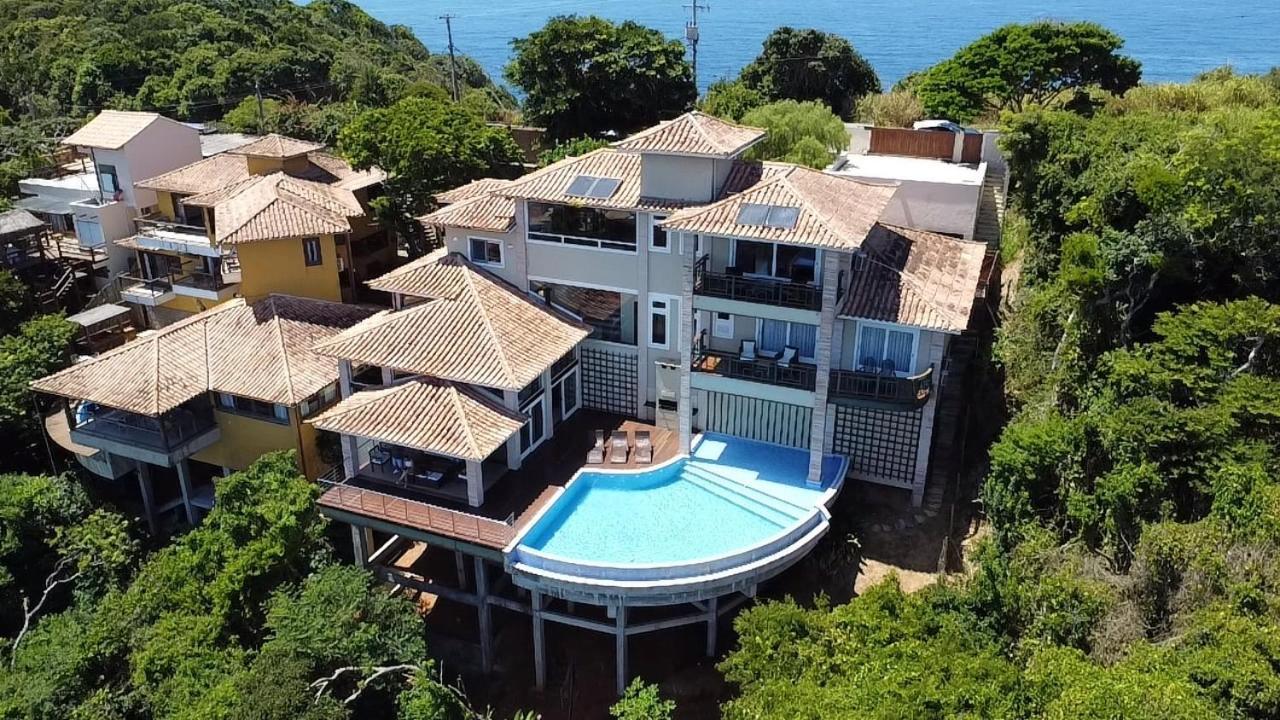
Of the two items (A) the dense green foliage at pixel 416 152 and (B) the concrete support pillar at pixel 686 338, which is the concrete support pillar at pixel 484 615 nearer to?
(B) the concrete support pillar at pixel 686 338

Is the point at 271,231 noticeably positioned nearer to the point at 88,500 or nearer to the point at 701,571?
the point at 88,500

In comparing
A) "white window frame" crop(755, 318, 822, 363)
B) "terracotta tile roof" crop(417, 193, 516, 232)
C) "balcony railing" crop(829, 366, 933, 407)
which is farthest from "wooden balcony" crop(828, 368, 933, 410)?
"terracotta tile roof" crop(417, 193, 516, 232)

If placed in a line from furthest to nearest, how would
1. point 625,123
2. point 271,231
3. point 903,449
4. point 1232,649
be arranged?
point 625,123
point 271,231
point 903,449
point 1232,649

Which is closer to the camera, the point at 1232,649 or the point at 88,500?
the point at 1232,649

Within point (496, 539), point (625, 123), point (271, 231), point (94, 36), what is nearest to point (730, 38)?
point (94, 36)

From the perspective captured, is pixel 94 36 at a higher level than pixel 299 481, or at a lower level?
higher

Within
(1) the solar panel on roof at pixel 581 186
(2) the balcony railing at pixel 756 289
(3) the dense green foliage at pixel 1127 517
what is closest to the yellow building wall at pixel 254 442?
(1) the solar panel on roof at pixel 581 186

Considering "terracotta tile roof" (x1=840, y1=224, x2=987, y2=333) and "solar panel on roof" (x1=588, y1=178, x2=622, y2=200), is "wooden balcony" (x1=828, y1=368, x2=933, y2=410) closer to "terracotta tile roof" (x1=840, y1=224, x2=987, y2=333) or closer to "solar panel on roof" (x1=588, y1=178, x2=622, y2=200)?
"terracotta tile roof" (x1=840, y1=224, x2=987, y2=333)
